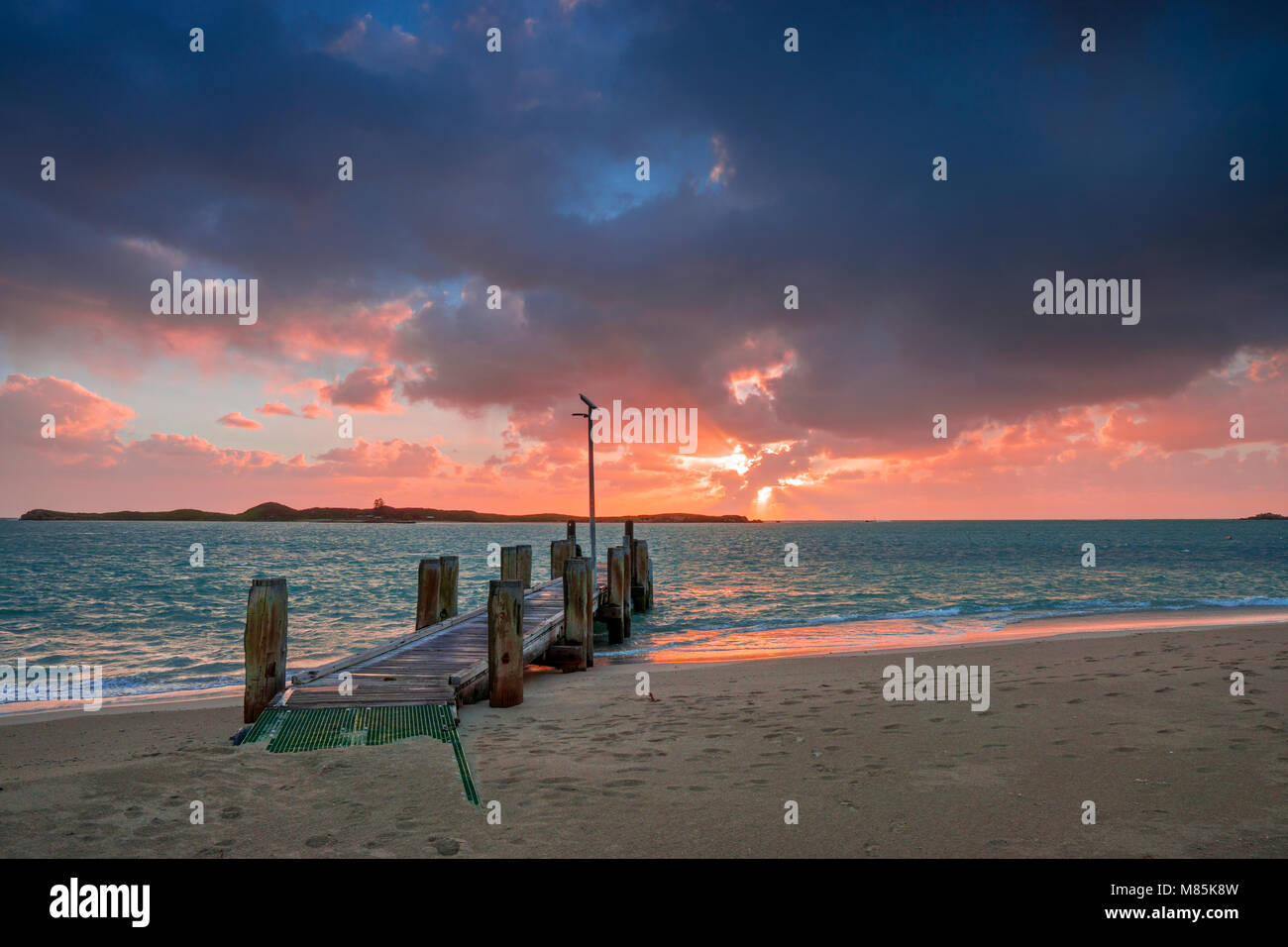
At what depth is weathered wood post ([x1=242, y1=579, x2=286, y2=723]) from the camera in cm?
788

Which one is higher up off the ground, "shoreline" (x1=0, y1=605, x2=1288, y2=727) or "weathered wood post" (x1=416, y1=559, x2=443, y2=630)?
"weathered wood post" (x1=416, y1=559, x2=443, y2=630)

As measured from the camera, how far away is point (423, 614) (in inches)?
586

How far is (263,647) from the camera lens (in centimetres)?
800

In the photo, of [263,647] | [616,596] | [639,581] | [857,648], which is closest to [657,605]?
[639,581]

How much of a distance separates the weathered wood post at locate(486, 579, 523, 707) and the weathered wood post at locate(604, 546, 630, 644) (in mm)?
8244

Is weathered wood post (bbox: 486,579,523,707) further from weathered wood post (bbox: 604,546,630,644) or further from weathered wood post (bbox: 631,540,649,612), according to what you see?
weathered wood post (bbox: 631,540,649,612)

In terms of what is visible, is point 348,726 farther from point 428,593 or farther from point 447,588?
point 447,588

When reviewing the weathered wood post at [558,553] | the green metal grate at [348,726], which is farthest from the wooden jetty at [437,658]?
the weathered wood post at [558,553]

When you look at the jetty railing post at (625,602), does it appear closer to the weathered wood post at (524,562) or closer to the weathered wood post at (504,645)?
the weathered wood post at (524,562)

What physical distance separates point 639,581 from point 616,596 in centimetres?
650

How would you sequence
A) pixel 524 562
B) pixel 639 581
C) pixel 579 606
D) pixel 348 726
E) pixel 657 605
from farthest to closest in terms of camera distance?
1. pixel 657 605
2. pixel 639 581
3. pixel 524 562
4. pixel 579 606
5. pixel 348 726

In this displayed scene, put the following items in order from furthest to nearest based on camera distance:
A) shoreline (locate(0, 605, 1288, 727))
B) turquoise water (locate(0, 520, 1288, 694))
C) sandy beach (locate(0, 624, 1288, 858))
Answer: turquoise water (locate(0, 520, 1288, 694))
shoreline (locate(0, 605, 1288, 727))
sandy beach (locate(0, 624, 1288, 858))

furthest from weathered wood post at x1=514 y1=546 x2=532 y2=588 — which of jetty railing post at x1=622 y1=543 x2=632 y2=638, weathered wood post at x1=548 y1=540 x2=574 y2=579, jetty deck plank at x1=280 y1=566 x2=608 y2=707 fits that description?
jetty deck plank at x1=280 y1=566 x2=608 y2=707

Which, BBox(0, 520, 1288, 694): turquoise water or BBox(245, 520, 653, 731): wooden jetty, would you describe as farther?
BBox(0, 520, 1288, 694): turquoise water
